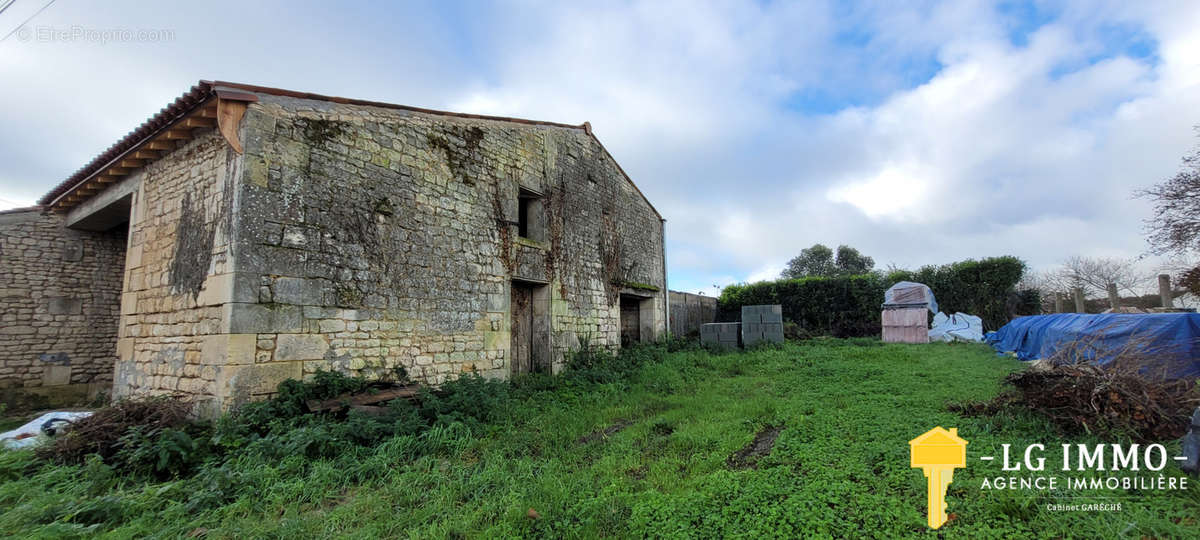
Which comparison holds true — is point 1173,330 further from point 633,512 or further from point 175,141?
point 175,141

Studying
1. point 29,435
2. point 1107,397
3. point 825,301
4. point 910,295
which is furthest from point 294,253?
point 910,295

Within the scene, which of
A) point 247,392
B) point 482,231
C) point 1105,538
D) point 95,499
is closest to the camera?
point 1105,538

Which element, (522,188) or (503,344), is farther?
(522,188)

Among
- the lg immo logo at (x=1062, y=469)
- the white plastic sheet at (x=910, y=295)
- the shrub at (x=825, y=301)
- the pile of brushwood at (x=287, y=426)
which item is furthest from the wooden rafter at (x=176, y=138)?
the white plastic sheet at (x=910, y=295)

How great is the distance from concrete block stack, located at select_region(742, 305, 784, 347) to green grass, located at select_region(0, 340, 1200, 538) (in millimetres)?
5875

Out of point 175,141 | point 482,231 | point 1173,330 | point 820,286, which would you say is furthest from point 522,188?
point 820,286

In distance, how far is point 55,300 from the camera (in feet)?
27.4

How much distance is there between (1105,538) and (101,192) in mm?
12606

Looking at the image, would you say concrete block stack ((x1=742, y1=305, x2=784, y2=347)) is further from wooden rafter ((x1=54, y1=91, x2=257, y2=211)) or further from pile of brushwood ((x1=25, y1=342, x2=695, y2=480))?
wooden rafter ((x1=54, y1=91, x2=257, y2=211))

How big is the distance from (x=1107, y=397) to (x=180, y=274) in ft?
32.5

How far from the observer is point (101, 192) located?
7855mm

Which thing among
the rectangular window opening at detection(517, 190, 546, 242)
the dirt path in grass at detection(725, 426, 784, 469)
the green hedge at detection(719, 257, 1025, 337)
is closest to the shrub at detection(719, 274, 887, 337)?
the green hedge at detection(719, 257, 1025, 337)

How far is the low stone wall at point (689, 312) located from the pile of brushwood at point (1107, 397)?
879 cm

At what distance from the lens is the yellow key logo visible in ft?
9.79
